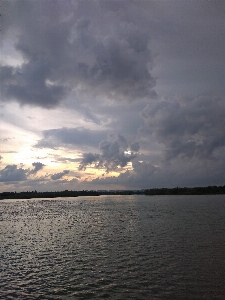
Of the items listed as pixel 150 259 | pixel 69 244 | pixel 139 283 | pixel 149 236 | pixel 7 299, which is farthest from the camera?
pixel 149 236

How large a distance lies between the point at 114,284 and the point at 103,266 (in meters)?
4.72

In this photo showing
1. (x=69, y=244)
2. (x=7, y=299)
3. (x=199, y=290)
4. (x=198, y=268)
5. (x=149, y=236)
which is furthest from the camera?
(x=149, y=236)

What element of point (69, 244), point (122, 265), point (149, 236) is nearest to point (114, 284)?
point (122, 265)

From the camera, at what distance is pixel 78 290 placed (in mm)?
18641

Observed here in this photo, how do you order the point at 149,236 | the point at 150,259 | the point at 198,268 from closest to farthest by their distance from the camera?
1. the point at 198,268
2. the point at 150,259
3. the point at 149,236

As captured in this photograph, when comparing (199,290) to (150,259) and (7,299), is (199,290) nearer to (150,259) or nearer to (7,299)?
(150,259)

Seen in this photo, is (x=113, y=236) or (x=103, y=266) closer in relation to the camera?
(x=103, y=266)

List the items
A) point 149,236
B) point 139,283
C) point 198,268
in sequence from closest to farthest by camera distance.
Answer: point 139,283 < point 198,268 < point 149,236

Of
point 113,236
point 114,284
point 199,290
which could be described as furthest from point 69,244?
point 199,290

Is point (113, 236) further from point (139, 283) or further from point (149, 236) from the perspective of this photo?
point (139, 283)

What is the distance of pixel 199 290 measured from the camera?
18125 millimetres

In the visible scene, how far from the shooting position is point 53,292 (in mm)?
18406

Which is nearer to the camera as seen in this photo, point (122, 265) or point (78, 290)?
point (78, 290)

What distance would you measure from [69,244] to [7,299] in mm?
17274
